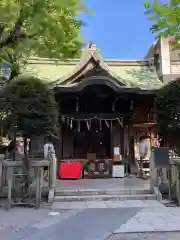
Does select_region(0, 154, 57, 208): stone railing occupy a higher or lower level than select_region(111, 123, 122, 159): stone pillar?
lower

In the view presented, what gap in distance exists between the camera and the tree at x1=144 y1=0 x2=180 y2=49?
1091cm

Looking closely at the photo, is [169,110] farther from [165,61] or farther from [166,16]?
[165,61]

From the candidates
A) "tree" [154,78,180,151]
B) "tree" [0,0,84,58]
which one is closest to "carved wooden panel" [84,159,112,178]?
"tree" [154,78,180,151]

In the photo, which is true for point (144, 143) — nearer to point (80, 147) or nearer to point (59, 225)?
point (80, 147)

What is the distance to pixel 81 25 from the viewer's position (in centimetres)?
1039

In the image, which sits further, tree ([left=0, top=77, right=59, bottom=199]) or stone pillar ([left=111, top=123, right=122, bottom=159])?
stone pillar ([left=111, top=123, right=122, bottom=159])

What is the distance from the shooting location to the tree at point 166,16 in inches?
430

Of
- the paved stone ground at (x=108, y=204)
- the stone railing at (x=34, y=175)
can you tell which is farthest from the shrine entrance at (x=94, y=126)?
the paved stone ground at (x=108, y=204)

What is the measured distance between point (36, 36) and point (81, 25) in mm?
2560

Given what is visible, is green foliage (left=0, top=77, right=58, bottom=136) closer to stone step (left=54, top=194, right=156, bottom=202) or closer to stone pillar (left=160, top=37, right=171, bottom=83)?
stone step (left=54, top=194, right=156, bottom=202)

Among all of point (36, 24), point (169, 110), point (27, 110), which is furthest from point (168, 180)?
point (36, 24)

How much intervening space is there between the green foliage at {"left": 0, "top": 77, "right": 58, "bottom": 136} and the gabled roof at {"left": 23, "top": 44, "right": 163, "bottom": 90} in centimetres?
488

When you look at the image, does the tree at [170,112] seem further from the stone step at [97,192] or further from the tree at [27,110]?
the tree at [27,110]

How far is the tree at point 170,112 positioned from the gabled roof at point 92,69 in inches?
170
